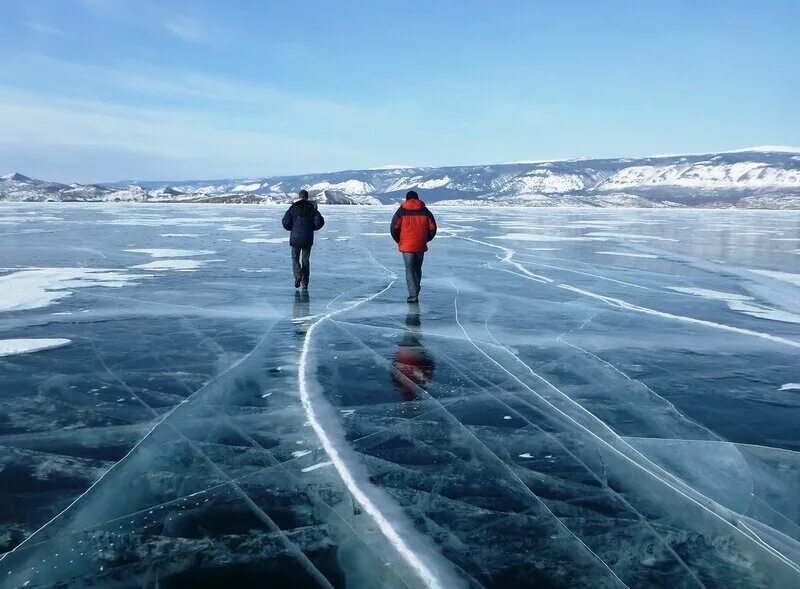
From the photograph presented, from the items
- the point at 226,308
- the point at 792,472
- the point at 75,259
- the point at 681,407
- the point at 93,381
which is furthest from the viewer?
the point at 75,259

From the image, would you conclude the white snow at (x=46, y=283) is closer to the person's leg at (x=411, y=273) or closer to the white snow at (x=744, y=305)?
the person's leg at (x=411, y=273)

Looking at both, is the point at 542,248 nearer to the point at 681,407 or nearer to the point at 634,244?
the point at 634,244

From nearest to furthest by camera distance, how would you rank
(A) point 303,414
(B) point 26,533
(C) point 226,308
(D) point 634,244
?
(B) point 26,533
(A) point 303,414
(C) point 226,308
(D) point 634,244

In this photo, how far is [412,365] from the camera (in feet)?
20.4

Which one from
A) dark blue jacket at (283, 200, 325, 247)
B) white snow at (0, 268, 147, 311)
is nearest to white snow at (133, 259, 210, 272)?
white snow at (0, 268, 147, 311)

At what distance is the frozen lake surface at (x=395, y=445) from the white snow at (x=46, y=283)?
185mm

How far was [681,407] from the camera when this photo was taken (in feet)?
16.6

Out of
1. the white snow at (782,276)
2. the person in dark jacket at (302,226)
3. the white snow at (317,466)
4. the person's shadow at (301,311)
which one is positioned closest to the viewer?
the white snow at (317,466)

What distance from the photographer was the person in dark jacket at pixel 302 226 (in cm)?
1062

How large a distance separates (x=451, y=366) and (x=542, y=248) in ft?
51.3

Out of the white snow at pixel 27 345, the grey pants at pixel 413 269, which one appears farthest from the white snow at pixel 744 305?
the white snow at pixel 27 345

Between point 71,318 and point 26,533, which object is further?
point 71,318

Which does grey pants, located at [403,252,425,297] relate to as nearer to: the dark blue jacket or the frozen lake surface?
the frozen lake surface

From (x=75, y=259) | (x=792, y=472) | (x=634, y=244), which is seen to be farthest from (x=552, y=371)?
(x=634, y=244)
